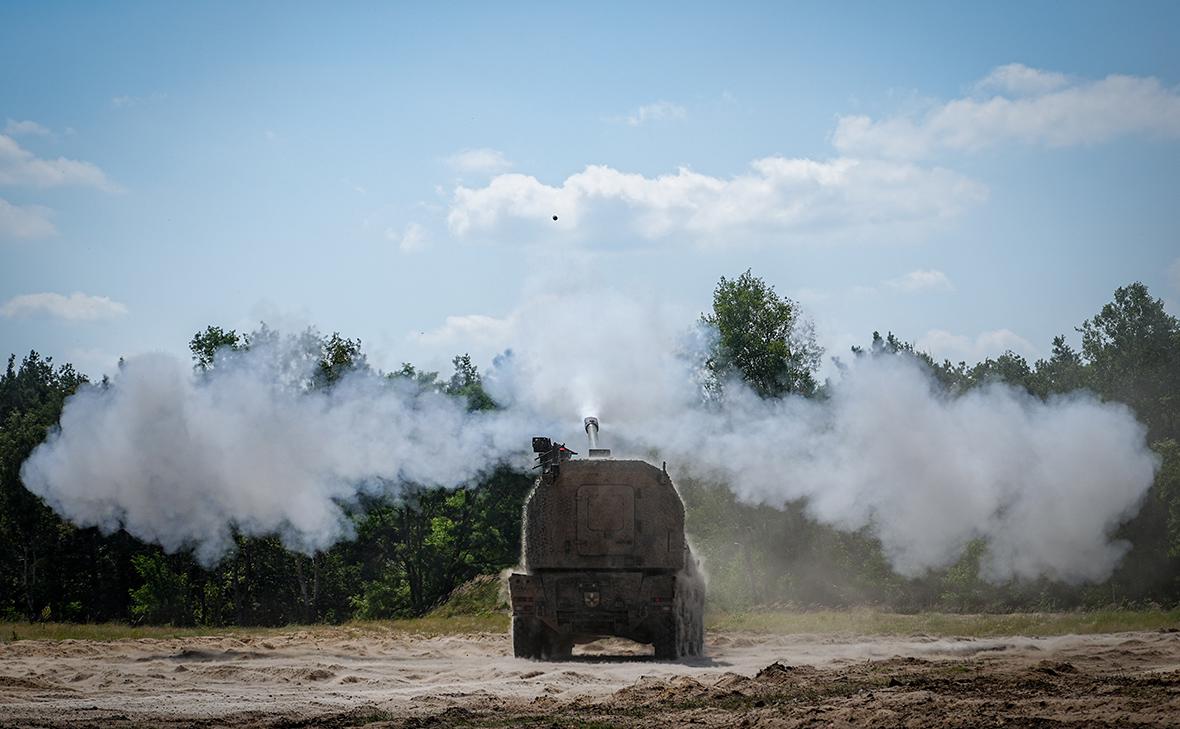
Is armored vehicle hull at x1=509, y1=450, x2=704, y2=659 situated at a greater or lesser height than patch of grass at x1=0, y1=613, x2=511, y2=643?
greater

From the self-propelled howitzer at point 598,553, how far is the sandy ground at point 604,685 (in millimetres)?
806

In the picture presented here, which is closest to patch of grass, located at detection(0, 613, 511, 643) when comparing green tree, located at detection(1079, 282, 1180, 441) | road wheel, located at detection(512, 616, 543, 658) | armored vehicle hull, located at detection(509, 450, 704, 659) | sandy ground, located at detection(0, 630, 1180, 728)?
sandy ground, located at detection(0, 630, 1180, 728)

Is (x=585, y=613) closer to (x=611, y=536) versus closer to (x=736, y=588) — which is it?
(x=611, y=536)

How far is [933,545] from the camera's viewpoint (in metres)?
43.0

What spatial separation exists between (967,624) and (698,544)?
2126cm

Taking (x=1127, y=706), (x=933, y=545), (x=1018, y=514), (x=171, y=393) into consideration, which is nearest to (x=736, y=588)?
(x=933, y=545)

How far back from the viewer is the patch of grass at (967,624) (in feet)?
99.3

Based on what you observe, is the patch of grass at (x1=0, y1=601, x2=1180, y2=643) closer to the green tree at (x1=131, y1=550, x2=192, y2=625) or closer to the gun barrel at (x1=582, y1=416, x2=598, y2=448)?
the gun barrel at (x1=582, y1=416, x2=598, y2=448)

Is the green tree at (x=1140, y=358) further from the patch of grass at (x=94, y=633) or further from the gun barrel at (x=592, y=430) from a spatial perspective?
the patch of grass at (x=94, y=633)

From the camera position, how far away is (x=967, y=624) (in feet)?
110

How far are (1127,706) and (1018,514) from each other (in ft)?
84.6

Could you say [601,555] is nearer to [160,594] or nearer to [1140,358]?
[1140,358]

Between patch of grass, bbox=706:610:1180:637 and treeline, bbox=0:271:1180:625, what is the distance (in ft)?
15.6

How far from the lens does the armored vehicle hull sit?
83.1ft
